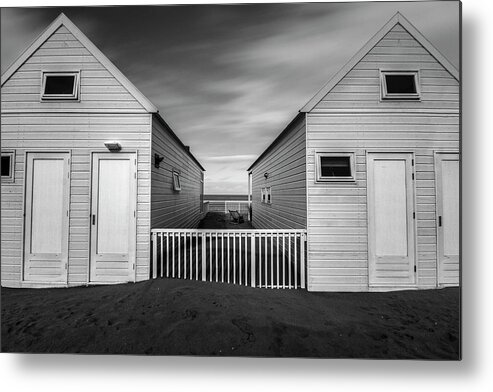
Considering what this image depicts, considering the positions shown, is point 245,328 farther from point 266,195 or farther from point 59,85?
point 266,195

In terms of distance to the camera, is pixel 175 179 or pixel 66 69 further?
pixel 175 179

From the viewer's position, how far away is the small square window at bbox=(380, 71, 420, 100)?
6.55 ft

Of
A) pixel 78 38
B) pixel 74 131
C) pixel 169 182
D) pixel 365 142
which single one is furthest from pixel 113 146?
pixel 365 142

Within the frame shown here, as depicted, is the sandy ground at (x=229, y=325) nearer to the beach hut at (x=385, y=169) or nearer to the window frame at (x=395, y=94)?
the beach hut at (x=385, y=169)

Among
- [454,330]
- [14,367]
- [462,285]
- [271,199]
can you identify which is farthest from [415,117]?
[14,367]

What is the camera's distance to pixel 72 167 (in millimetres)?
2205

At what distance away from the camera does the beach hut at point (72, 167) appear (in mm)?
1931

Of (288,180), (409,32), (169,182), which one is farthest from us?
(169,182)

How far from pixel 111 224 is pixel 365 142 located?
311 centimetres

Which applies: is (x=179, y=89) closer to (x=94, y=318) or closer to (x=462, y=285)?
(x=94, y=318)

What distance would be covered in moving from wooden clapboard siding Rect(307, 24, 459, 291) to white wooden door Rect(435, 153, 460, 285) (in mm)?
57

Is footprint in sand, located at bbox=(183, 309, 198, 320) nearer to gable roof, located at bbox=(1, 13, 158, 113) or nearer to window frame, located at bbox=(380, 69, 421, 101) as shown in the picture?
gable roof, located at bbox=(1, 13, 158, 113)

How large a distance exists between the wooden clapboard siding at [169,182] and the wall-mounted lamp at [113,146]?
1.22 feet

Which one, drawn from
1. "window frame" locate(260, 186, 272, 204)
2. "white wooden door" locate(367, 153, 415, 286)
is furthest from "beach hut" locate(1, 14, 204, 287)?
"window frame" locate(260, 186, 272, 204)
